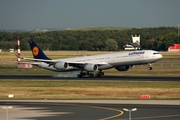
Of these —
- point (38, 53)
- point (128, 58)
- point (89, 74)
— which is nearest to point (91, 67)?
point (89, 74)

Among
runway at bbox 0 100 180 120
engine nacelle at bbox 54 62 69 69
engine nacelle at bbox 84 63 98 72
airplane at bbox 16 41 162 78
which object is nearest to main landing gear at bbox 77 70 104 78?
airplane at bbox 16 41 162 78

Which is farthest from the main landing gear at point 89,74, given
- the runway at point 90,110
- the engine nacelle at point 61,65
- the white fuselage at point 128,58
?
the runway at point 90,110

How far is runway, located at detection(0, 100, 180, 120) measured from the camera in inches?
1453

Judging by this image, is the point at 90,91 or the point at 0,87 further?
the point at 0,87

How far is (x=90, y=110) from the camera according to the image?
40.8 meters

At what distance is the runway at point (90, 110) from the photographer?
121 ft

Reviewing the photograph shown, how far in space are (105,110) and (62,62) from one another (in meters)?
43.0

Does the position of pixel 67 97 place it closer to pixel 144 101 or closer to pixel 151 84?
pixel 144 101

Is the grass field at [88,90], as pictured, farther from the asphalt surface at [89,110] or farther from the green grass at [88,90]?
the asphalt surface at [89,110]

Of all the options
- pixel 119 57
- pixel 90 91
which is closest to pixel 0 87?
pixel 90 91

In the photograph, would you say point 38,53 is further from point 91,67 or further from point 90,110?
point 90,110

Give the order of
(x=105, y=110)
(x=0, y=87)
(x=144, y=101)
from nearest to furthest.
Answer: (x=105, y=110) → (x=144, y=101) → (x=0, y=87)

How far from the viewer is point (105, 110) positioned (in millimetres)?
40656

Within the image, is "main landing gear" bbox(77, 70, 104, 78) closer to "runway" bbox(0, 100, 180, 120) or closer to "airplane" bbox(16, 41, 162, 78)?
"airplane" bbox(16, 41, 162, 78)
